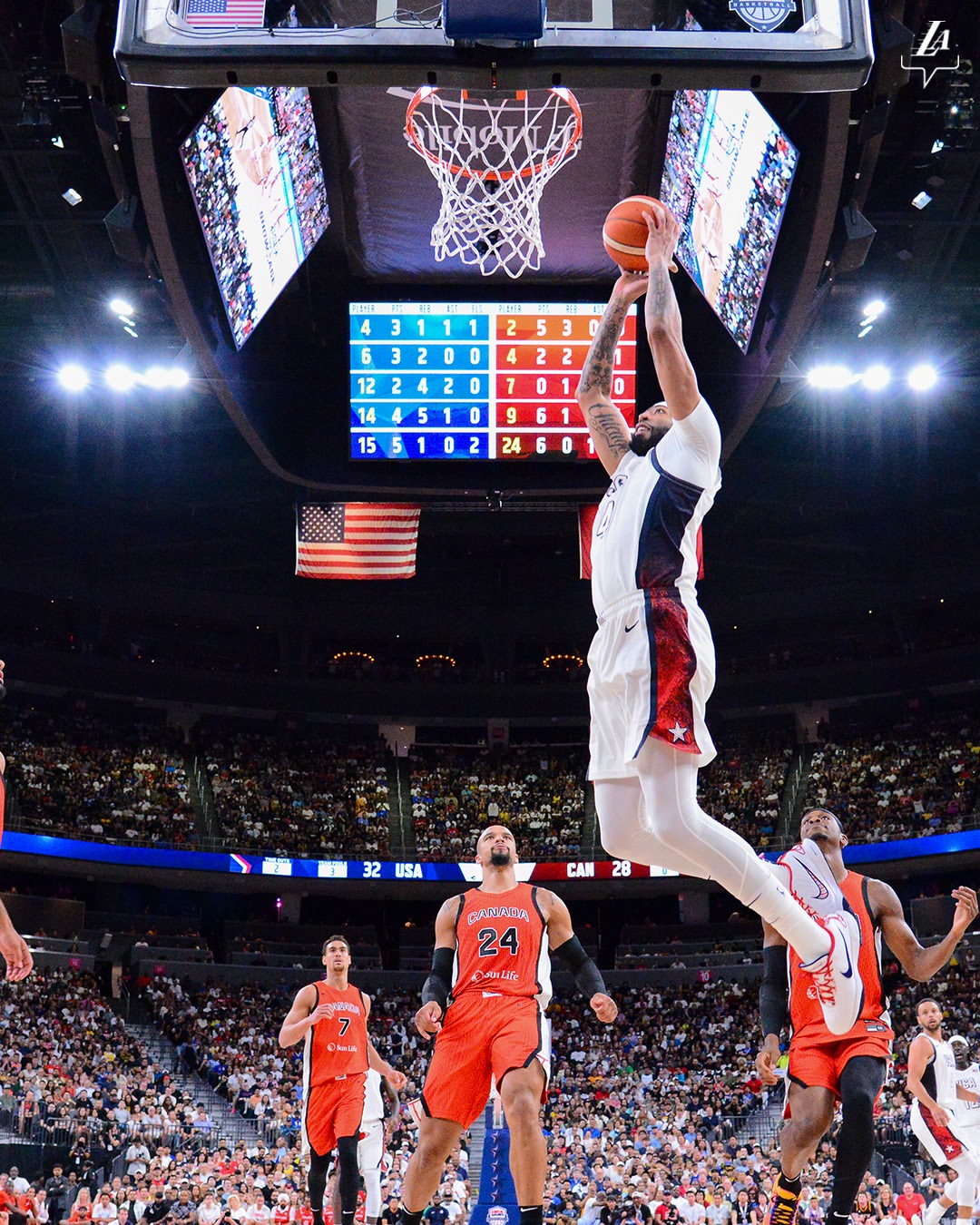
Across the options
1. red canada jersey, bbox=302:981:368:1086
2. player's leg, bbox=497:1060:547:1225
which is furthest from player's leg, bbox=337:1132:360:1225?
player's leg, bbox=497:1060:547:1225

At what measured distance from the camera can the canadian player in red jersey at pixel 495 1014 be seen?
6.37 meters

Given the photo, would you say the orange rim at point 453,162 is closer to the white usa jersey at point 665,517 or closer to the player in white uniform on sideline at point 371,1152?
the white usa jersey at point 665,517

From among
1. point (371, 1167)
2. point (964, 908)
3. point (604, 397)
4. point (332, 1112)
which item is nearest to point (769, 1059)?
point (964, 908)

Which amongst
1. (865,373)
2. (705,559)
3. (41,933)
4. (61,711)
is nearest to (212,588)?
(61,711)

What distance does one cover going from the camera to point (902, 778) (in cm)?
3281

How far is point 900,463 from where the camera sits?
2914cm

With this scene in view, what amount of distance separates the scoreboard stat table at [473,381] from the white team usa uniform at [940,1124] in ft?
24.9

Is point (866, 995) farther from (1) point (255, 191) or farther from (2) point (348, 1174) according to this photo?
(1) point (255, 191)

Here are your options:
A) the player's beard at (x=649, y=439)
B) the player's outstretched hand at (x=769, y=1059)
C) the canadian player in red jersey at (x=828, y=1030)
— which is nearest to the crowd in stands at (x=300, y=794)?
the canadian player in red jersey at (x=828, y=1030)

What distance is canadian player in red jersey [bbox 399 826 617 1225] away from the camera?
637 centimetres

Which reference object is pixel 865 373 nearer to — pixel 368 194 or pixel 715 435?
pixel 368 194

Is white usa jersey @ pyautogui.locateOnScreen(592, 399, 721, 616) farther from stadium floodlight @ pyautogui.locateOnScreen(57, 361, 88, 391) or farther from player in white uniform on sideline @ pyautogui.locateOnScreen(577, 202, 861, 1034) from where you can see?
stadium floodlight @ pyautogui.locateOnScreen(57, 361, 88, 391)

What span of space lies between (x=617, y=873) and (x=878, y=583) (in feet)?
34.1

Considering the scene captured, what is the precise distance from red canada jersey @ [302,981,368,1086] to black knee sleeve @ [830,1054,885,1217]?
4.40m
